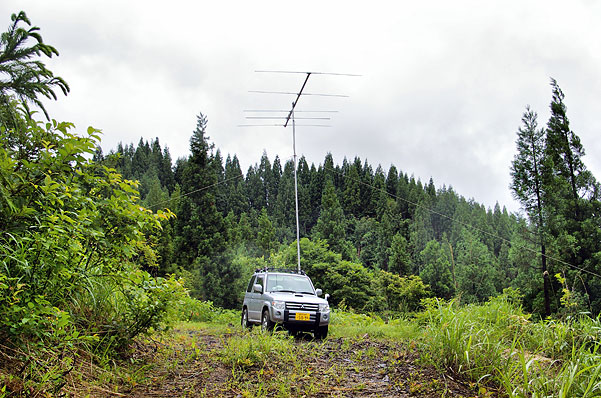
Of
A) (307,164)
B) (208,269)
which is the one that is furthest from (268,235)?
(307,164)

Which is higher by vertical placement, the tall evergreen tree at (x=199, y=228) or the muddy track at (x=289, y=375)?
the tall evergreen tree at (x=199, y=228)

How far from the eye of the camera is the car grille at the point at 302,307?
10.1 metres

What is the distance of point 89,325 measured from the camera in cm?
506

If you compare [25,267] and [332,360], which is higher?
[25,267]

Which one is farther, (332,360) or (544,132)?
(544,132)

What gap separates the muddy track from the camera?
16.5ft

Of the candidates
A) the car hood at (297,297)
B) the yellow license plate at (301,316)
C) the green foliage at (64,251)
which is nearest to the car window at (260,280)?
the car hood at (297,297)

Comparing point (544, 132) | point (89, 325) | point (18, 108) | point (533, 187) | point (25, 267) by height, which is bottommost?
point (89, 325)

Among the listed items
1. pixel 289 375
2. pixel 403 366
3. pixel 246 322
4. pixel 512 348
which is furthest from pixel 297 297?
pixel 512 348

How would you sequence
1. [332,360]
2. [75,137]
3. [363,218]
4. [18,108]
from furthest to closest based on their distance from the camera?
[363,218]
[332,360]
[18,108]
[75,137]

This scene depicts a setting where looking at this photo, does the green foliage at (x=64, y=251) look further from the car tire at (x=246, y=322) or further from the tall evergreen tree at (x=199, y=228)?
the tall evergreen tree at (x=199, y=228)

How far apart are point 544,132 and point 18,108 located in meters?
40.7

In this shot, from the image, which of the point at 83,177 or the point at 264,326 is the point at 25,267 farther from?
the point at 264,326

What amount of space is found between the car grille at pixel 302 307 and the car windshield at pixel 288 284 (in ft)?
3.36
